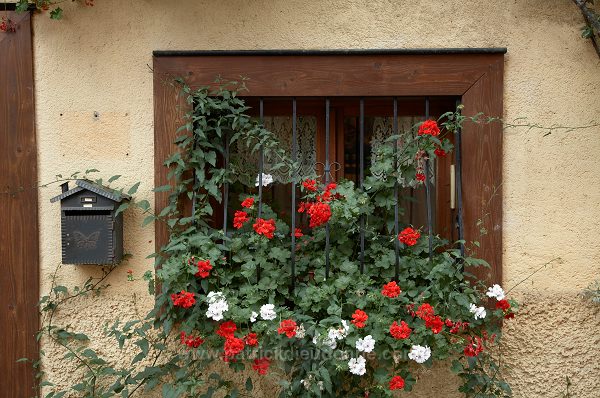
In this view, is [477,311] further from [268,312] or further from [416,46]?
[416,46]

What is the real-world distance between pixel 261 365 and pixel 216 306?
14.8 inches

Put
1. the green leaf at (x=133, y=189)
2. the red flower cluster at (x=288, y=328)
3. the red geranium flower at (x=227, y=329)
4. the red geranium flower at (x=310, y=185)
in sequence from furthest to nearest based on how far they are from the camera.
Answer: the green leaf at (x=133, y=189), the red geranium flower at (x=310, y=185), the red geranium flower at (x=227, y=329), the red flower cluster at (x=288, y=328)

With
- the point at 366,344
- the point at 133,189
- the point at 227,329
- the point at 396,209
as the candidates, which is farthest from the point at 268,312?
the point at 133,189

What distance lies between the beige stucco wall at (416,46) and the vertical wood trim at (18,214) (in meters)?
0.06

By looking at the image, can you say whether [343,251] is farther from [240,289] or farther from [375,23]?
[375,23]

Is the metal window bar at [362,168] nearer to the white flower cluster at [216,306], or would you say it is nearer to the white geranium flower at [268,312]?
the white geranium flower at [268,312]

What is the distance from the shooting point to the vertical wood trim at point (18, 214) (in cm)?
293

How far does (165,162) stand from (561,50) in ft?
7.22

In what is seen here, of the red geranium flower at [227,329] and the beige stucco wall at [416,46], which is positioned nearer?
the red geranium flower at [227,329]

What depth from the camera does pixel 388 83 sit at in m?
2.89

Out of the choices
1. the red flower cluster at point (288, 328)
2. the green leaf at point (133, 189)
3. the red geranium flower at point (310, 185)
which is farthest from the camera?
the green leaf at point (133, 189)

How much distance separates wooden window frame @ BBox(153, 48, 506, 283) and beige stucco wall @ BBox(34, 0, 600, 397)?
66mm

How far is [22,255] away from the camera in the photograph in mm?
2961

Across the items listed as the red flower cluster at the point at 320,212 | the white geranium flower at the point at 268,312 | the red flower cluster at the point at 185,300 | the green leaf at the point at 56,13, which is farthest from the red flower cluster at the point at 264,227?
the green leaf at the point at 56,13
